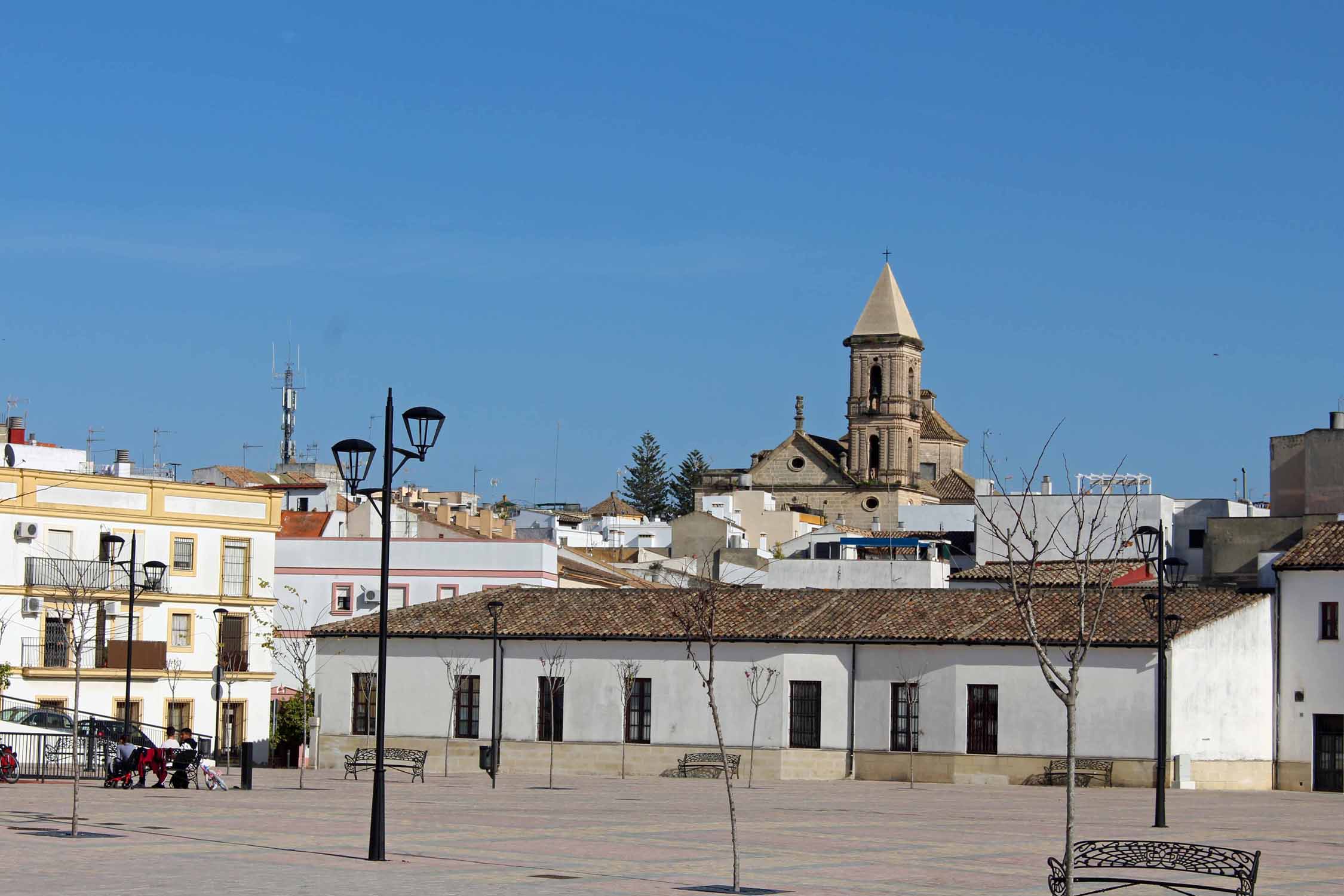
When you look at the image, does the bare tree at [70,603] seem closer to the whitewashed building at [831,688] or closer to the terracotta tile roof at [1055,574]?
the whitewashed building at [831,688]

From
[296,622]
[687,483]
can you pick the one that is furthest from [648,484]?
[296,622]

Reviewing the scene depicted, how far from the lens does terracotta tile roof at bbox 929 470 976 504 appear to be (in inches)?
5305

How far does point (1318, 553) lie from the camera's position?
45.6 metres

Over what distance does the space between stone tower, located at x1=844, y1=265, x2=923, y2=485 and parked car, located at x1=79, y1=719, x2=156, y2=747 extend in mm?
94860

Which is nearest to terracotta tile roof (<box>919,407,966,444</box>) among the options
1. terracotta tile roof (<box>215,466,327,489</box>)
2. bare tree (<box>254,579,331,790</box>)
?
terracotta tile roof (<box>215,466,327,489</box>)

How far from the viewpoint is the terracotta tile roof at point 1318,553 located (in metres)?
45.1

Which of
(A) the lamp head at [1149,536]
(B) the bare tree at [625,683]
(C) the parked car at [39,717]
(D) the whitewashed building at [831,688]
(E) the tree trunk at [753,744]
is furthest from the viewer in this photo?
(B) the bare tree at [625,683]

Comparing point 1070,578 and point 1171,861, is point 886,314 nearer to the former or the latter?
point 1070,578

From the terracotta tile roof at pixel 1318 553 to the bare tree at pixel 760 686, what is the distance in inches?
466

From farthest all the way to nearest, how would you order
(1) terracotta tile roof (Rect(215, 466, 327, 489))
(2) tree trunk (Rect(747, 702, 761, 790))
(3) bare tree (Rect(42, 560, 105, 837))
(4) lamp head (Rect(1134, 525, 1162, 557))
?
1. (1) terracotta tile roof (Rect(215, 466, 327, 489))
2. (3) bare tree (Rect(42, 560, 105, 837))
3. (2) tree trunk (Rect(747, 702, 761, 790))
4. (4) lamp head (Rect(1134, 525, 1162, 557))

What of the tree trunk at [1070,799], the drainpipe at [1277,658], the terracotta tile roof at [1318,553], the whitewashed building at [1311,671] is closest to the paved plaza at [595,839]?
the tree trunk at [1070,799]

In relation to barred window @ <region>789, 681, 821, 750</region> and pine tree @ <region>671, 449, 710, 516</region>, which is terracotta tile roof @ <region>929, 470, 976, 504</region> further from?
barred window @ <region>789, 681, 821, 750</region>

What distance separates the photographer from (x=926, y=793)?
125 ft

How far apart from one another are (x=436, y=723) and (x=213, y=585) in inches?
438
